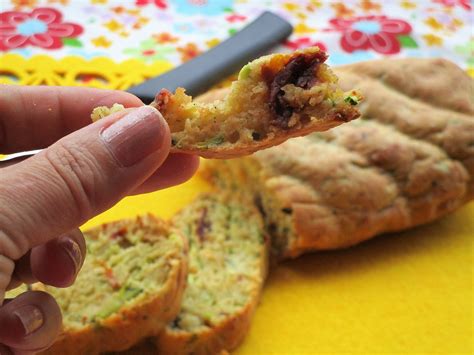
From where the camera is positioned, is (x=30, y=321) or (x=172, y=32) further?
(x=172, y=32)

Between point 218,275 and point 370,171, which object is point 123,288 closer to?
point 218,275

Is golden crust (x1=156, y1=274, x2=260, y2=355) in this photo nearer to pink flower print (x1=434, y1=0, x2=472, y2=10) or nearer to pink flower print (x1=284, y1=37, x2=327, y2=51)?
pink flower print (x1=284, y1=37, x2=327, y2=51)

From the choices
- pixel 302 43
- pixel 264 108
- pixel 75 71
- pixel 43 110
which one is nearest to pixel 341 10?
pixel 302 43

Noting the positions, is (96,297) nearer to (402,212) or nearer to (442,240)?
(402,212)

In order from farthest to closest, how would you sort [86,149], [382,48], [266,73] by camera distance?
1. [382,48]
2. [266,73]
3. [86,149]

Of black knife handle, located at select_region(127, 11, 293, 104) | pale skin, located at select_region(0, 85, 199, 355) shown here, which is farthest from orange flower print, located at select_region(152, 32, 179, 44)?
pale skin, located at select_region(0, 85, 199, 355)

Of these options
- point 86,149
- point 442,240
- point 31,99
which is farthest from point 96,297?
point 442,240
